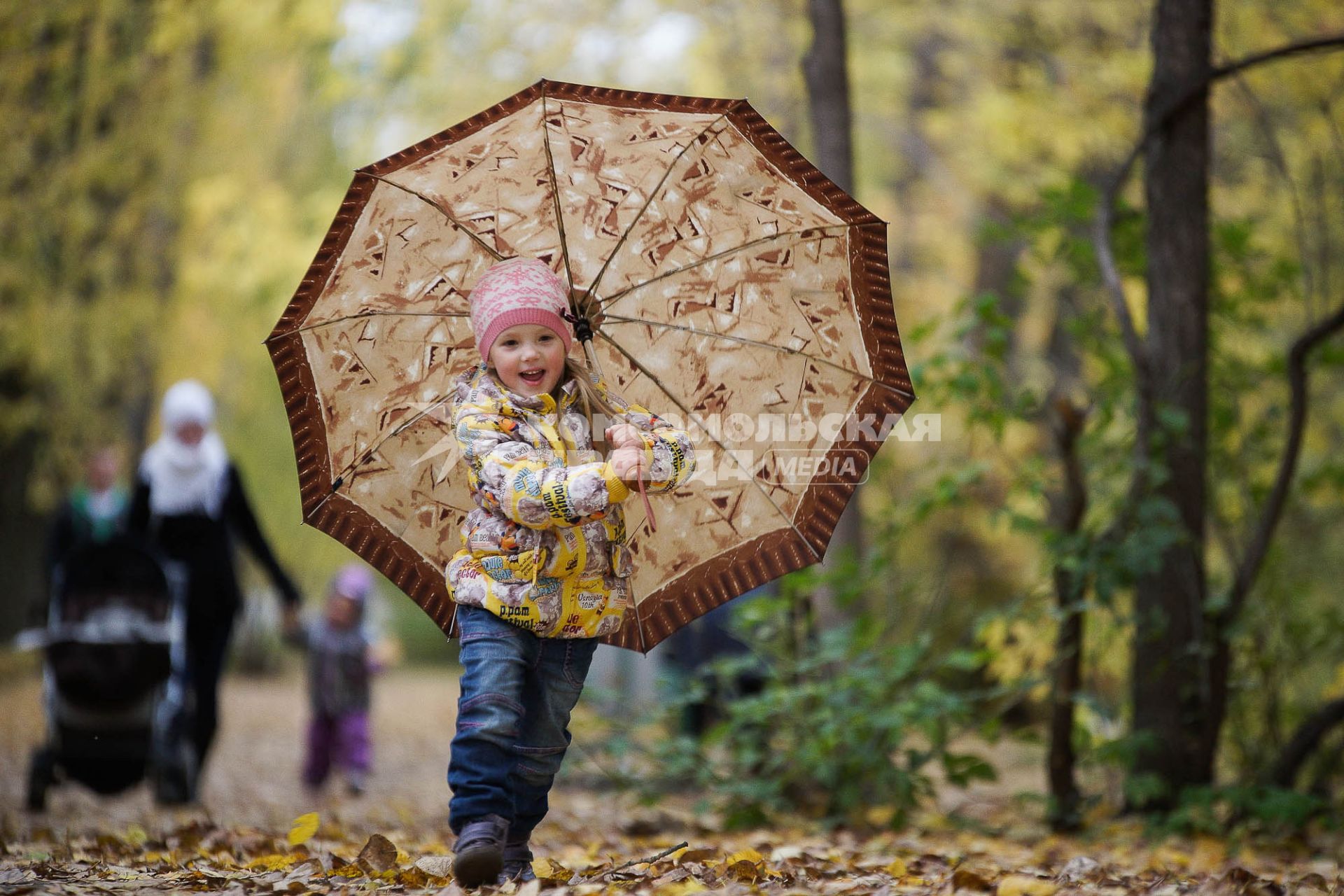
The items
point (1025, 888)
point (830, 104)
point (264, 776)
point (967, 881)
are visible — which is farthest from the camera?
point (264, 776)

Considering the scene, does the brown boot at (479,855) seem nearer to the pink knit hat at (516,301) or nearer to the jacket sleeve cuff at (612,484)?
the jacket sleeve cuff at (612,484)

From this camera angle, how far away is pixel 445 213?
3.67 metres

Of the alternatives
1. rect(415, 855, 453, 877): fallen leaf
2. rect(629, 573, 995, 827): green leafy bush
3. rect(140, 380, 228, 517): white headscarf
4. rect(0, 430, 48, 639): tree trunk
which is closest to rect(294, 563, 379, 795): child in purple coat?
rect(140, 380, 228, 517): white headscarf

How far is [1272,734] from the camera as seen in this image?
5.55 meters

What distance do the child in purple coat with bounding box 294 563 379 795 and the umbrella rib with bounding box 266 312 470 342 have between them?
4751 millimetres

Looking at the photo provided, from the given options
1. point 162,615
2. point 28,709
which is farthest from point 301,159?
point 162,615

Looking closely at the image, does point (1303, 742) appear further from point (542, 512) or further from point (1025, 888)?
point (542, 512)

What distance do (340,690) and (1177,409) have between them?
18.7 ft

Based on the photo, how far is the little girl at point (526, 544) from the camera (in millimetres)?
3217

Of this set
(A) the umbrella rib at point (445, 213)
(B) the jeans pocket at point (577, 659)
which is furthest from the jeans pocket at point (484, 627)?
(A) the umbrella rib at point (445, 213)

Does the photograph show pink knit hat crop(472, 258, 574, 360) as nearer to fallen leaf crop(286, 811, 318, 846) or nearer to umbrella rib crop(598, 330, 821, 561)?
umbrella rib crop(598, 330, 821, 561)

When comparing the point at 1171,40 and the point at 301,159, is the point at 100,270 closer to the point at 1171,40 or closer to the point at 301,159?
the point at 301,159

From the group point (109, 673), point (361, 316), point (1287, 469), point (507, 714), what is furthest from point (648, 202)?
point (109, 673)

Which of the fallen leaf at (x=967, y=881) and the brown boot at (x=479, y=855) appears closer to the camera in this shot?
the brown boot at (x=479, y=855)
